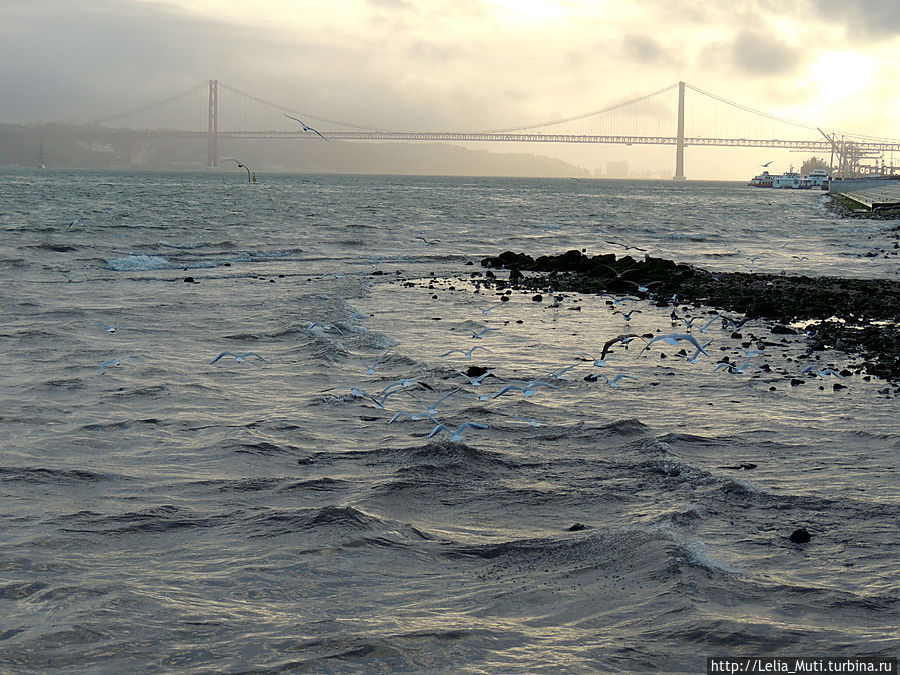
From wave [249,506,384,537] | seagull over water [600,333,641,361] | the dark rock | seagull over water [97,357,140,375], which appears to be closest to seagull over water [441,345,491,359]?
seagull over water [600,333,641,361]

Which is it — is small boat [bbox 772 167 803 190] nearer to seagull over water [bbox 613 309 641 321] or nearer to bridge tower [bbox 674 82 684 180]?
bridge tower [bbox 674 82 684 180]

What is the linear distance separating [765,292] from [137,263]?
47.6 feet

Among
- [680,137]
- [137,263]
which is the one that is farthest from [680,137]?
[137,263]

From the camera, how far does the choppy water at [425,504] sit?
396 cm

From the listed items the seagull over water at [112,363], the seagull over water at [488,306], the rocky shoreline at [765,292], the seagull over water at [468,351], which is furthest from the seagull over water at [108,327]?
the rocky shoreline at [765,292]

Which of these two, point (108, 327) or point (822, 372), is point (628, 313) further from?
point (108, 327)

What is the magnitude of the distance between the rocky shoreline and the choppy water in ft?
2.60

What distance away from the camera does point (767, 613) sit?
4.16 m

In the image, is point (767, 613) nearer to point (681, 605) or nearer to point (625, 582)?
point (681, 605)

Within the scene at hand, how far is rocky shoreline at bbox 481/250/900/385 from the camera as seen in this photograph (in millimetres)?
10906

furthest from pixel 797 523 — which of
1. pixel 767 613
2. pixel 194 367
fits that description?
pixel 194 367

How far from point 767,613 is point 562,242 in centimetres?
2693

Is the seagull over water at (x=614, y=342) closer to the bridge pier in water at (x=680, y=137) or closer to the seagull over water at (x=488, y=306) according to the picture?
the seagull over water at (x=488, y=306)

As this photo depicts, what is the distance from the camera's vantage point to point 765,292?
615 inches
